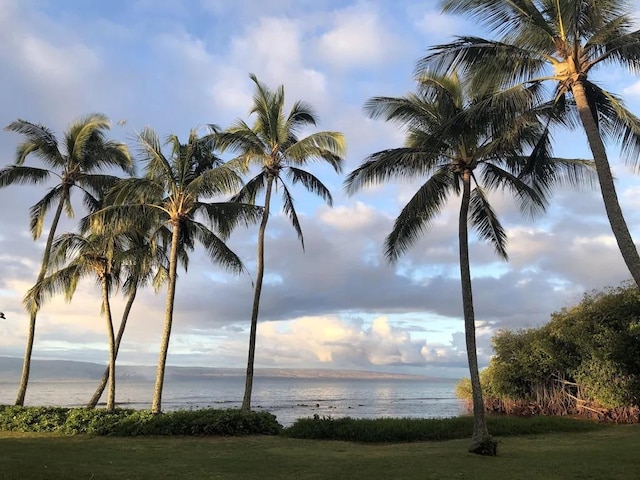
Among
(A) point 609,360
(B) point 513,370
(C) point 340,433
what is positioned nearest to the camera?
(C) point 340,433

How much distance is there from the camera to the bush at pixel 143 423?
50.8 ft

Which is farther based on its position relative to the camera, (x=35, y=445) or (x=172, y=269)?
(x=172, y=269)

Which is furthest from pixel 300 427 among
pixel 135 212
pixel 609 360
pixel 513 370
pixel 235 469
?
pixel 513 370

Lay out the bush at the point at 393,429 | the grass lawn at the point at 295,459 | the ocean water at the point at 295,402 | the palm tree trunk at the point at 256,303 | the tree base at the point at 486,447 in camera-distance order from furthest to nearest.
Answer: the ocean water at the point at 295,402 → the palm tree trunk at the point at 256,303 → the bush at the point at 393,429 → the tree base at the point at 486,447 → the grass lawn at the point at 295,459

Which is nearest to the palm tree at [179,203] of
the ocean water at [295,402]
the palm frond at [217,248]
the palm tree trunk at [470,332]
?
the palm frond at [217,248]

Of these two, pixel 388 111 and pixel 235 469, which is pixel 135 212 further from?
pixel 235 469

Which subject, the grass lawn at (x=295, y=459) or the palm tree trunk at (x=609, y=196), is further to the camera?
the grass lawn at (x=295, y=459)

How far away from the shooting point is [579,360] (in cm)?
2595

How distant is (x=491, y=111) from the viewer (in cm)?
1164

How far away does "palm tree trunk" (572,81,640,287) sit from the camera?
913cm

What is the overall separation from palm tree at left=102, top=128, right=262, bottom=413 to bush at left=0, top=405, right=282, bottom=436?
62.8 inches

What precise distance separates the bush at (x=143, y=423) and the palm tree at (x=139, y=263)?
4504 millimetres

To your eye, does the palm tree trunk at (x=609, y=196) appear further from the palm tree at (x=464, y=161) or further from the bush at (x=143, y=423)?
the bush at (x=143, y=423)

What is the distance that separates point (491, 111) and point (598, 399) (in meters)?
18.3
